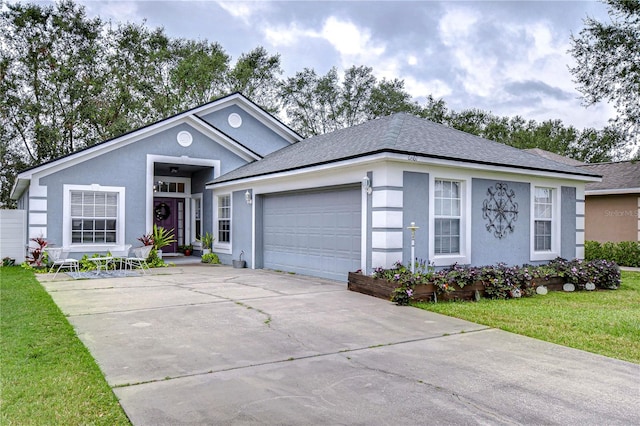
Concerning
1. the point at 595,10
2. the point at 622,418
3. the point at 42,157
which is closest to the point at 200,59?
the point at 42,157

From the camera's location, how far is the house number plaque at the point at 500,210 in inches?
401

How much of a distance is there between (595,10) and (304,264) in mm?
14720

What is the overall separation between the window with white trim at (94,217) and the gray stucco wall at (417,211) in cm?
901

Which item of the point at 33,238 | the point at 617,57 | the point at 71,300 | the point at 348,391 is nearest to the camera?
the point at 348,391

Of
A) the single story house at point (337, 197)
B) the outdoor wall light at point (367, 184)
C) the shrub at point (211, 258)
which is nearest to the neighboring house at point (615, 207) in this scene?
the single story house at point (337, 197)

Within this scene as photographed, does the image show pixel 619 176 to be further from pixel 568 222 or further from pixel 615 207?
pixel 568 222

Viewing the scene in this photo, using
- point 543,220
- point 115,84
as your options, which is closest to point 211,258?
point 543,220

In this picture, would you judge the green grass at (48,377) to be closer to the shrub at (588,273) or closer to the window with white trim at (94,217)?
the window with white trim at (94,217)

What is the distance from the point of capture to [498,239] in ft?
33.9

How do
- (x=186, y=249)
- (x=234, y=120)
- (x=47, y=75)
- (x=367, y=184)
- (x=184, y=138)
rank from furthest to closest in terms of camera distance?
(x=47, y=75) < (x=234, y=120) < (x=186, y=249) < (x=184, y=138) < (x=367, y=184)

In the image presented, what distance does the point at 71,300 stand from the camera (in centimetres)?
802

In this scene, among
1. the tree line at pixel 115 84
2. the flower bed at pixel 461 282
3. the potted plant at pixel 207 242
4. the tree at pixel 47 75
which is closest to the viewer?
the flower bed at pixel 461 282

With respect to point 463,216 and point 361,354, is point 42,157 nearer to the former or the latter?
point 463,216

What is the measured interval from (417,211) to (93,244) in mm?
9500
